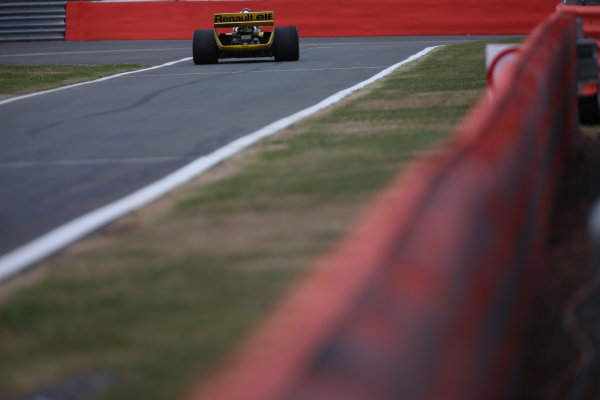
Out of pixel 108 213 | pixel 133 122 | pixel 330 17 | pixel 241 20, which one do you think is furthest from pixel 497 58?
pixel 330 17

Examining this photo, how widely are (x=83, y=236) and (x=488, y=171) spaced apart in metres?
4.08

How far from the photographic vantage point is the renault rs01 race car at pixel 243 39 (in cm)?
2436

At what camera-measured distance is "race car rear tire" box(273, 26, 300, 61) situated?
962 inches

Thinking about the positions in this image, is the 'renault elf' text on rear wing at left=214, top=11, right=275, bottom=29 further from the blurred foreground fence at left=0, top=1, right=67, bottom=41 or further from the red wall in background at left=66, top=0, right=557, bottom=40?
the blurred foreground fence at left=0, top=1, right=67, bottom=41

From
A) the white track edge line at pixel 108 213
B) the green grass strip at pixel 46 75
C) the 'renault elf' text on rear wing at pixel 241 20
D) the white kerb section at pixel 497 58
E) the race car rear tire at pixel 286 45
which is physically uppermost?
the 'renault elf' text on rear wing at pixel 241 20

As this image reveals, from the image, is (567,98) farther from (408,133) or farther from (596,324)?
(596,324)

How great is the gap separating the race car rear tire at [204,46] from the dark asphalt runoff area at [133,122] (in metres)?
0.45

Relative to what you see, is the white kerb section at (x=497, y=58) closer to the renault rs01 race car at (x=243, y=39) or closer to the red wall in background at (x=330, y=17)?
the renault rs01 race car at (x=243, y=39)

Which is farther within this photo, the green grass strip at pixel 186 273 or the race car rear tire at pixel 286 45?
the race car rear tire at pixel 286 45

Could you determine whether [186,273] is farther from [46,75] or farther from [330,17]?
[330,17]

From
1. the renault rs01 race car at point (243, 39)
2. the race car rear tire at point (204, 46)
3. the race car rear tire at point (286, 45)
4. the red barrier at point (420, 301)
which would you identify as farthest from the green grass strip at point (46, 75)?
the red barrier at point (420, 301)

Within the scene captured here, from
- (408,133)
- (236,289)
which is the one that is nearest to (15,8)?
(408,133)

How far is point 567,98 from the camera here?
8.87m

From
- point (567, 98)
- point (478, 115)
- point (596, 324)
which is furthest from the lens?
point (567, 98)
